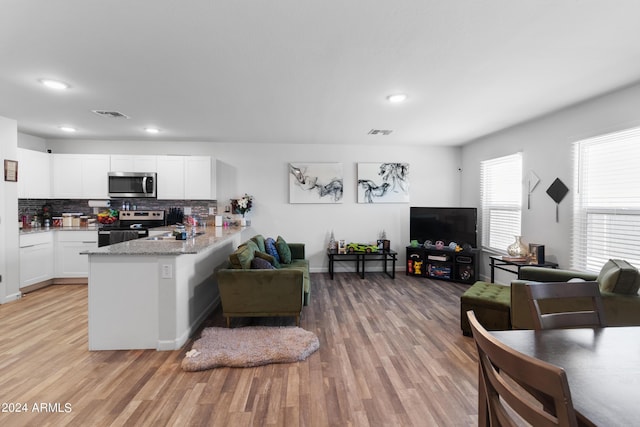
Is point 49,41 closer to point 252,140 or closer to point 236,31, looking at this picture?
point 236,31

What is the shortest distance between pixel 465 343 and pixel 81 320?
13.9 feet

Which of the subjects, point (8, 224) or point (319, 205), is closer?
point (8, 224)

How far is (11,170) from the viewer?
4.12 metres

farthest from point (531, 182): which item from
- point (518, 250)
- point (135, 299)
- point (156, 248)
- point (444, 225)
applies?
point (135, 299)

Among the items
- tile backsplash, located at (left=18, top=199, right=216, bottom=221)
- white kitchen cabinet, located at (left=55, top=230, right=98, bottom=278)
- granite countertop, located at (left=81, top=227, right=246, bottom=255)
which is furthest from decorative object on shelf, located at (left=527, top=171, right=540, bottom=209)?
white kitchen cabinet, located at (left=55, top=230, right=98, bottom=278)

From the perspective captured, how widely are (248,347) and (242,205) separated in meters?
3.15

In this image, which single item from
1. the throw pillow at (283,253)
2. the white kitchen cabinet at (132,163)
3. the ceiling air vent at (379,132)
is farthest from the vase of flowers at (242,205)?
the ceiling air vent at (379,132)

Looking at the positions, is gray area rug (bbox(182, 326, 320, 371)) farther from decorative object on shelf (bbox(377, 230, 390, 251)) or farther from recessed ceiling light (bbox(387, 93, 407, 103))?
decorative object on shelf (bbox(377, 230, 390, 251))

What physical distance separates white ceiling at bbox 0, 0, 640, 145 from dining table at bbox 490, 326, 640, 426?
1.80 meters

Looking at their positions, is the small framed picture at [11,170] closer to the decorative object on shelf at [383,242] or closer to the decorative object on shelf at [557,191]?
the decorative object on shelf at [383,242]

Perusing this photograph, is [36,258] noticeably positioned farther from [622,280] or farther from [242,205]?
[622,280]

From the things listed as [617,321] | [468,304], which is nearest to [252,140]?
[468,304]

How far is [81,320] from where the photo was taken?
3500 mm

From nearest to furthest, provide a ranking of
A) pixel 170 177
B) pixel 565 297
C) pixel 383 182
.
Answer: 1. pixel 565 297
2. pixel 170 177
3. pixel 383 182
